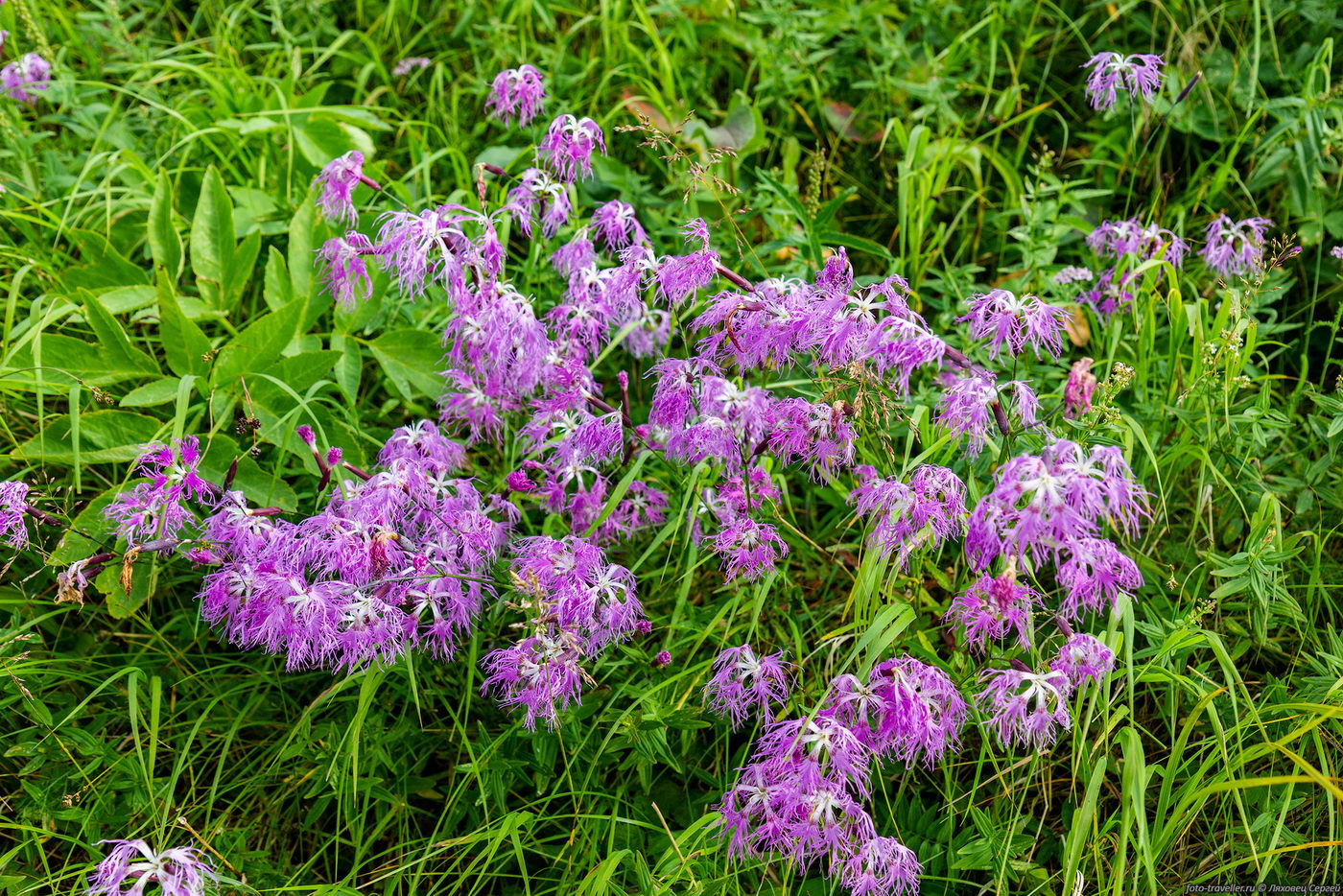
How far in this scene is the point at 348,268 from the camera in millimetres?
2414

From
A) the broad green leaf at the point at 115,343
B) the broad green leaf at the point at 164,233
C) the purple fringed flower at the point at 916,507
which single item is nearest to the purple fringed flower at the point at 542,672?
the purple fringed flower at the point at 916,507

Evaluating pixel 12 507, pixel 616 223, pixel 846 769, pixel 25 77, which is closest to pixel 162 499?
pixel 12 507

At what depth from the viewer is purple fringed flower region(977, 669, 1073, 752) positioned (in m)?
1.90

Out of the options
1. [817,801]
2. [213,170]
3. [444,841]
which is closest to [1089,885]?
[817,801]

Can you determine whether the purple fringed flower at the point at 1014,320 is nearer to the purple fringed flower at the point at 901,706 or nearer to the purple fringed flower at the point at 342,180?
the purple fringed flower at the point at 901,706

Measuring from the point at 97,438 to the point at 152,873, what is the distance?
45.2 inches

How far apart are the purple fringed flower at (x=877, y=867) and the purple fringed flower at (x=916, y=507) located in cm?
54

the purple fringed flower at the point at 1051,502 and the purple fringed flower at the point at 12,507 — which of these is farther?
the purple fringed flower at the point at 12,507

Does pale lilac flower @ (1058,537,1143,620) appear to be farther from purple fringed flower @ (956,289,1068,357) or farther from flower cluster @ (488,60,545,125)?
flower cluster @ (488,60,545,125)

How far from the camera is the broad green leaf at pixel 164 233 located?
2814 millimetres

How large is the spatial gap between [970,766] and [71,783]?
2.04m

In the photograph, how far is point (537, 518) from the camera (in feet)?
8.64

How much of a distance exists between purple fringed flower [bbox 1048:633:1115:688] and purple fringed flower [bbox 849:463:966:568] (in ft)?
1.01

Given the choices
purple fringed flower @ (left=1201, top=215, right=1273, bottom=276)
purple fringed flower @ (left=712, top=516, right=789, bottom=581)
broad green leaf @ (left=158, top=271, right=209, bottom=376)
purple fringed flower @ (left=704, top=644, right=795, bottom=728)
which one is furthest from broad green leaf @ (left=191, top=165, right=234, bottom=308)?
purple fringed flower @ (left=1201, top=215, right=1273, bottom=276)
